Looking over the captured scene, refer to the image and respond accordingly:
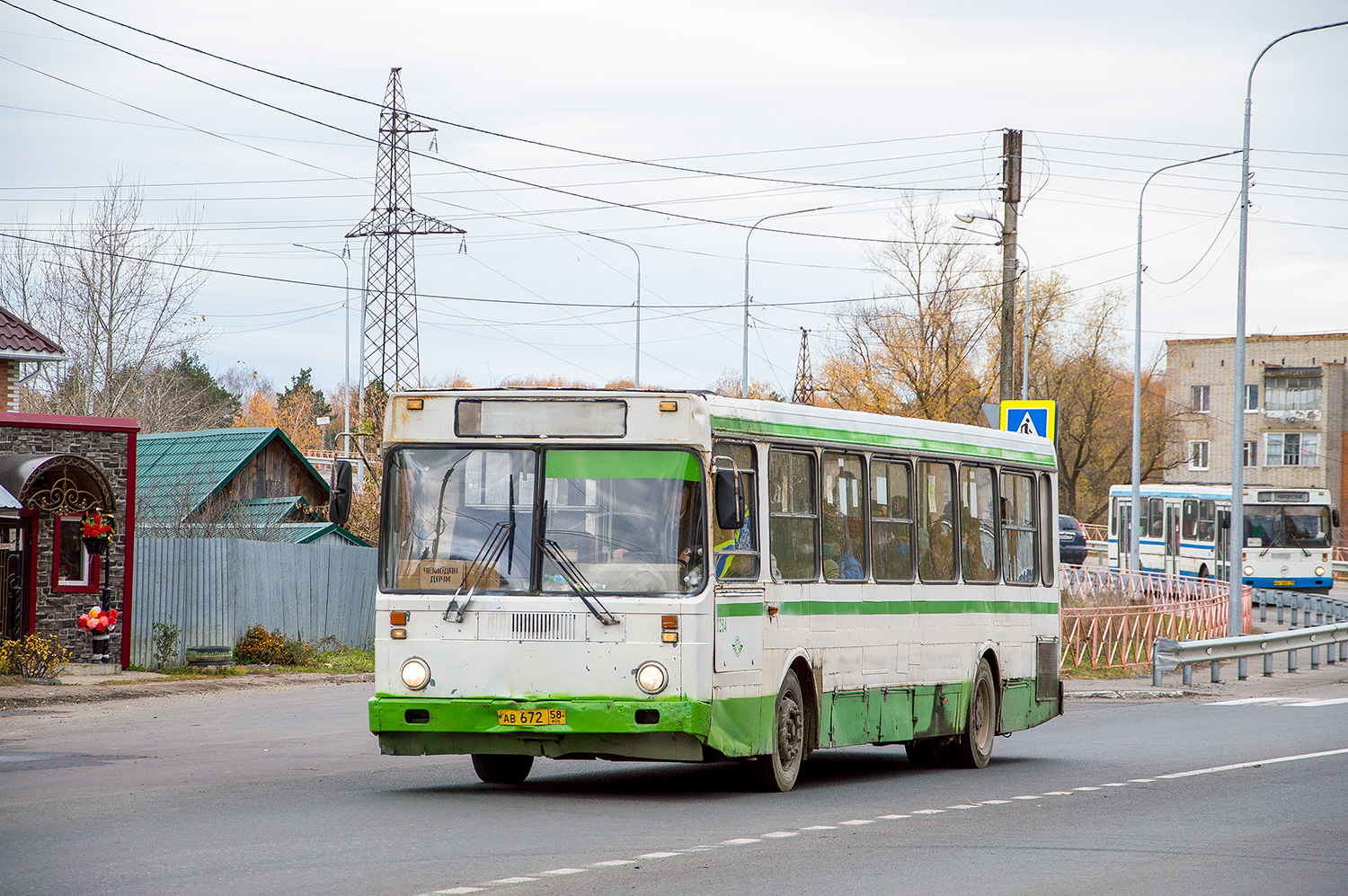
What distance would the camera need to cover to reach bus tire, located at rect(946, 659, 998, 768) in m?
15.1

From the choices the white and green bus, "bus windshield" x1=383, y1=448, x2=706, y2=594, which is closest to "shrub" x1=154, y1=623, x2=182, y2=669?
the white and green bus

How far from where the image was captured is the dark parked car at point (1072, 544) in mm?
49906

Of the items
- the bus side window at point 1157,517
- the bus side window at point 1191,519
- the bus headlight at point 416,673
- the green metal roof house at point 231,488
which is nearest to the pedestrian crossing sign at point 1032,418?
the green metal roof house at point 231,488

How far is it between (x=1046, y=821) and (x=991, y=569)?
4.80 metres

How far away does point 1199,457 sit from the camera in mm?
89562

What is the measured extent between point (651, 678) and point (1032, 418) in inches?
587

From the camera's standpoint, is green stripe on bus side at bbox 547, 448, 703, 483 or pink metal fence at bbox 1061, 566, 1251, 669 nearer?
green stripe on bus side at bbox 547, 448, 703, 483

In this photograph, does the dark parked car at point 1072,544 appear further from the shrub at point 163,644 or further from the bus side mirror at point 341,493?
the bus side mirror at point 341,493

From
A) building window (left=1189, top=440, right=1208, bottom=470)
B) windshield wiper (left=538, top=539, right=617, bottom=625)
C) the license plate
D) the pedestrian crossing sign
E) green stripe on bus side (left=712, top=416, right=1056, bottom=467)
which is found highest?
building window (left=1189, top=440, right=1208, bottom=470)

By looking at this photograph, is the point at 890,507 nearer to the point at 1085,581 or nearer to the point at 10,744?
the point at 10,744

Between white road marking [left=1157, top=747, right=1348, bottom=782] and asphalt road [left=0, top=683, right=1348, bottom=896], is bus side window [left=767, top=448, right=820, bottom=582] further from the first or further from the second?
white road marking [left=1157, top=747, right=1348, bottom=782]

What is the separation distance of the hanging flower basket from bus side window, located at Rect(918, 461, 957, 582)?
14.5 m

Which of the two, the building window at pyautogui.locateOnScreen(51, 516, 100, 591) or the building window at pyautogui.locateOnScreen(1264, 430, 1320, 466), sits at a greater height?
the building window at pyautogui.locateOnScreen(1264, 430, 1320, 466)

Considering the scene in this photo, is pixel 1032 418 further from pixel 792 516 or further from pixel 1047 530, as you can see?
pixel 792 516
